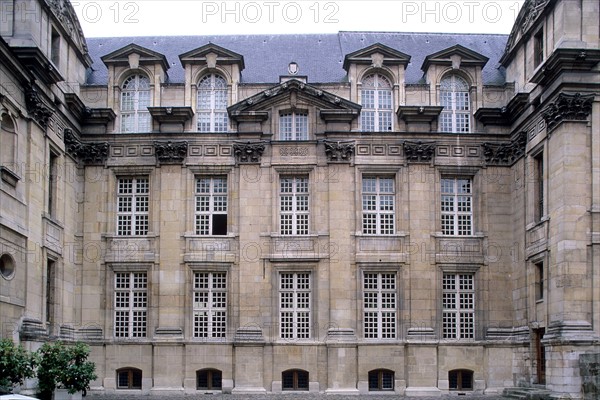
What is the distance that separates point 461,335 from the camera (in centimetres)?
3603

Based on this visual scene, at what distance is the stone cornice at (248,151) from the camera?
1437 inches

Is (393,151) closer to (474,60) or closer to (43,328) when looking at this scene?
(474,60)

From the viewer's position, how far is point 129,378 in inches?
1406

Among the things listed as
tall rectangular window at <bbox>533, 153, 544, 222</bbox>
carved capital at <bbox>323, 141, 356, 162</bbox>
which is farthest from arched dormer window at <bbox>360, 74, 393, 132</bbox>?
tall rectangular window at <bbox>533, 153, 544, 222</bbox>

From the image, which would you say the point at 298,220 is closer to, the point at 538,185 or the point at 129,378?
the point at 129,378

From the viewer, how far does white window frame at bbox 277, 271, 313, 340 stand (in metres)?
36.0

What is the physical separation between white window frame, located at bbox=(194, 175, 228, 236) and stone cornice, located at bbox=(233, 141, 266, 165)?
3.60ft

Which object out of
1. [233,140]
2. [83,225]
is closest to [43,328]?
[83,225]

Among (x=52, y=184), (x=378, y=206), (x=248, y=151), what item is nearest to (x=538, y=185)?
(x=378, y=206)

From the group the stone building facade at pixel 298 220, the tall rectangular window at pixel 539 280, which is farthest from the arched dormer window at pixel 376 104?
the tall rectangular window at pixel 539 280

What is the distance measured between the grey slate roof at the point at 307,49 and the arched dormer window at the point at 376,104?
4.60ft

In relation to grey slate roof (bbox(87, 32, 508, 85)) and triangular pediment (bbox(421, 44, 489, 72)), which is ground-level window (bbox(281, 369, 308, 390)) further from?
triangular pediment (bbox(421, 44, 489, 72))

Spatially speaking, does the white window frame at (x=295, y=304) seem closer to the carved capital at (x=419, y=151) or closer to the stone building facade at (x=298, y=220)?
the stone building facade at (x=298, y=220)

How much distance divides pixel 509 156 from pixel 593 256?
7683mm
